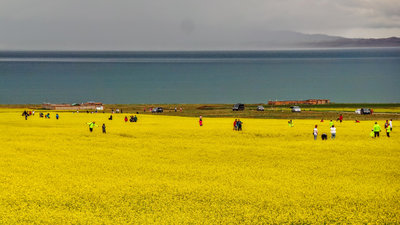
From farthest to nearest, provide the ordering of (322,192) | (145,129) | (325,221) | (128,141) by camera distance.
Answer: (145,129) < (128,141) < (322,192) < (325,221)

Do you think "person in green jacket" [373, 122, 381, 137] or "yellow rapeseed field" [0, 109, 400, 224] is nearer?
"yellow rapeseed field" [0, 109, 400, 224]

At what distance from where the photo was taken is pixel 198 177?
3581 cm

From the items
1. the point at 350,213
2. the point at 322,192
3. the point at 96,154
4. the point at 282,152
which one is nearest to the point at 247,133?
the point at 282,152

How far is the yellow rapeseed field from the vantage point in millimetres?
27875

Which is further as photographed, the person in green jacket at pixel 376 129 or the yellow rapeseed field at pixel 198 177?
the person in green jacket at pixel 376 129

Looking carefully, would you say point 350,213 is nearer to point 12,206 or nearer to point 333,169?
point 333,169

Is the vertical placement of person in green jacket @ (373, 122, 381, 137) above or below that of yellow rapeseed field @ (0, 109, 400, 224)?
above

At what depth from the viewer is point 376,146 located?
47281 millimetres

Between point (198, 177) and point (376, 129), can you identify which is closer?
point (198, 177)

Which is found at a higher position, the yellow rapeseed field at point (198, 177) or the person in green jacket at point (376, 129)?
the person in green jacket at point (376, 129)

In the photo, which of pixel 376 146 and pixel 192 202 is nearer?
pixel 192 202

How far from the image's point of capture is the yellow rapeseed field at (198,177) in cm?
2788

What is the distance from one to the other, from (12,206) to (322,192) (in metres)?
17.0

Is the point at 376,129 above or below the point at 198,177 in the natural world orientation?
above
